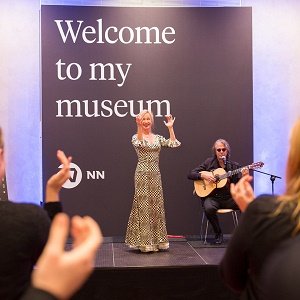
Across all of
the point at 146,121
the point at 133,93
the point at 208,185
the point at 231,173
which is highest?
the point at 133,93

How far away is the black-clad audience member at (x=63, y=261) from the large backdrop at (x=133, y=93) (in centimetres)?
593

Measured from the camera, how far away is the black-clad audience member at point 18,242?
1565 mm

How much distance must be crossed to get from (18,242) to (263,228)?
0.72 m

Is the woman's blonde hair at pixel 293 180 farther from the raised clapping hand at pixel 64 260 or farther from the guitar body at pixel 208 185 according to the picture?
the guitar body at pixel 208 185

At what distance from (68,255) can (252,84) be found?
641 centimetres

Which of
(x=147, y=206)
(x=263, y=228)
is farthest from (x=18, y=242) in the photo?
(x=147, y=206)

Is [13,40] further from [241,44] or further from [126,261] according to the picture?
[126,261]

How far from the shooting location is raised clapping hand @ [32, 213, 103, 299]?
81cm

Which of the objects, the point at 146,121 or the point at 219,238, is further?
the point at 219,238

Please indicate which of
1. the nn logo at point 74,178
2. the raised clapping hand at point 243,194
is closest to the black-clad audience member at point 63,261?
the raised clapping hand at point 243,194

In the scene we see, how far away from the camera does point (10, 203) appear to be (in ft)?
5.49

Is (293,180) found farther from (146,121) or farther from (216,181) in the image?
(216,181)

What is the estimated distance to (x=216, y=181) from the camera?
638cm

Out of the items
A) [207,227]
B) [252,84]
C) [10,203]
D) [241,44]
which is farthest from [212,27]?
[10,203]
